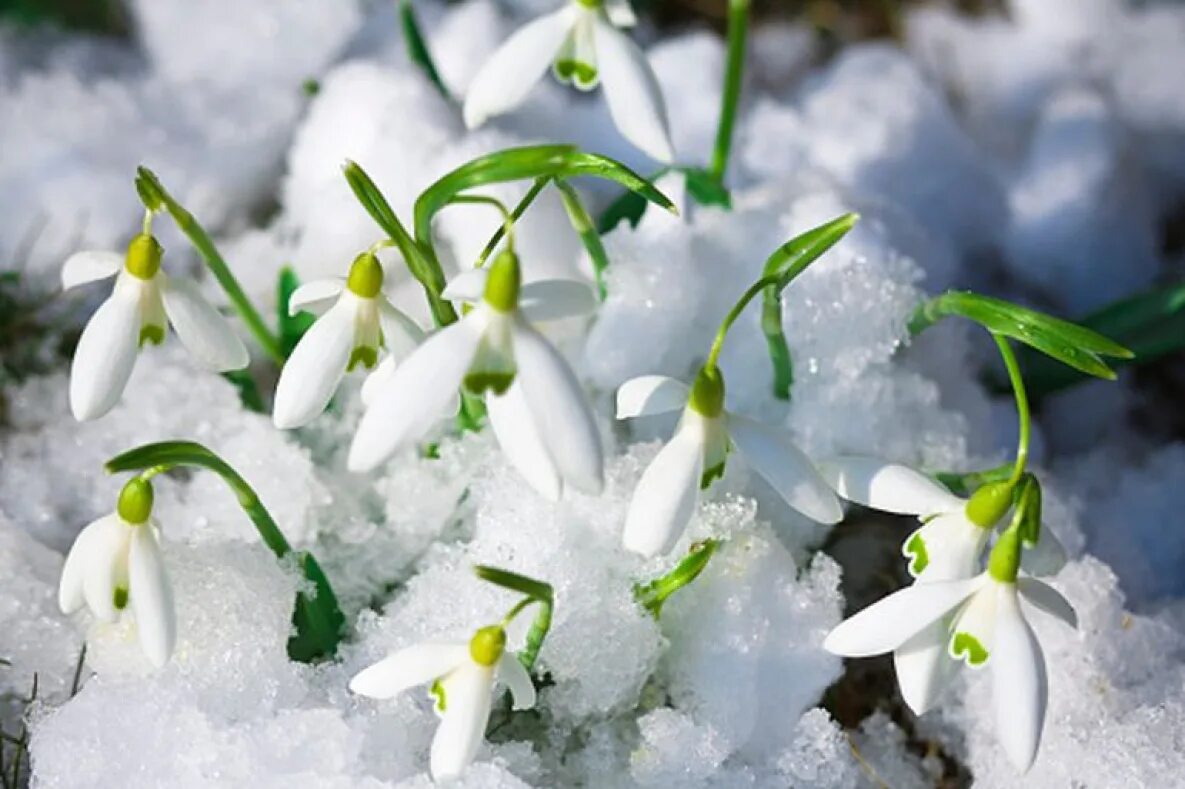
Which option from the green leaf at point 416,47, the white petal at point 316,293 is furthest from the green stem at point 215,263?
the green leaf at point 416,47

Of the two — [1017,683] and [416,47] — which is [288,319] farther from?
[1017,683]

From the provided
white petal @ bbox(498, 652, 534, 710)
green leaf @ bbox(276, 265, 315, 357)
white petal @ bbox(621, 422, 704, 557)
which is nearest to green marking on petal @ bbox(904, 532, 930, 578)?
white petal @ bbox(621, 422, 704, 557)

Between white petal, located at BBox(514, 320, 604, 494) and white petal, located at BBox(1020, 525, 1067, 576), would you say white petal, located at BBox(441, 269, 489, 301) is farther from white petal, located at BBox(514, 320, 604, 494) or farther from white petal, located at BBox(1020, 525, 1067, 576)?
white petal, located at BBox(1020, 525, 1067, 576)

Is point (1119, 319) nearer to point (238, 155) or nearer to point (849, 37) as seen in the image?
point (849, 37)

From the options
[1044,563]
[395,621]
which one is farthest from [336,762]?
[1044,563]

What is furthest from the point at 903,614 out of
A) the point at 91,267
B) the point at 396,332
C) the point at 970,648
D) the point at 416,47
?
the point at 416,47

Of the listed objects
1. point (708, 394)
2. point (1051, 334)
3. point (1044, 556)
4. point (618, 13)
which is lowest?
point (1044, 556)
